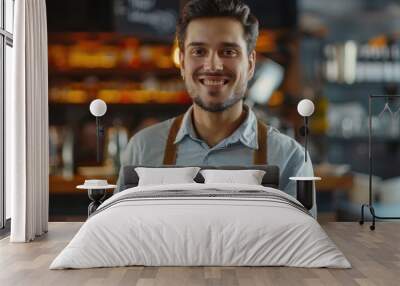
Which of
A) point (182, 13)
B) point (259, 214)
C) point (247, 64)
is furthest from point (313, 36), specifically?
point (259, 214)

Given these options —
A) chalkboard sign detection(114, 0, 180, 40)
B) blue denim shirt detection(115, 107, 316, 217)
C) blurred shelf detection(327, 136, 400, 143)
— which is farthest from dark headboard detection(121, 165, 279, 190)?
chalkboard sign detection(114, 0, 180, 40)

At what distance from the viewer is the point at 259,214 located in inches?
191

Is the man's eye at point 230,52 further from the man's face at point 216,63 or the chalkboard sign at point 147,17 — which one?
the chalkboard sign at point 147,17

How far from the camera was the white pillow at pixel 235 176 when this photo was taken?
22.1 feet

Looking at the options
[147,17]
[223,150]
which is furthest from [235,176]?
[147,17]

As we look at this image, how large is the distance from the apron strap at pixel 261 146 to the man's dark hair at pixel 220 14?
0.86 metres

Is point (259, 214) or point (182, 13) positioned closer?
point (259, 214)

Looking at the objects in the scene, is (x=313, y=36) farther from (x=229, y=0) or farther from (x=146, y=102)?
(x=146, y=102)

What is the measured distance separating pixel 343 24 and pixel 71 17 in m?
3.14

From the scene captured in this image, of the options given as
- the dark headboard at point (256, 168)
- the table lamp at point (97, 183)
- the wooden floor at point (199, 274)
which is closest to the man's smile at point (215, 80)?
the dark headboard at point (256, 168)

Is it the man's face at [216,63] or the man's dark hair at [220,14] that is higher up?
the man's dark hair at [220,14]

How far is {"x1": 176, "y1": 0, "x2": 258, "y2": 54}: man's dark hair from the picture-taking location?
7.38 m

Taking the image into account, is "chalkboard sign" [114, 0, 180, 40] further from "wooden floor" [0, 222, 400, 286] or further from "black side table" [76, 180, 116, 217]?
"wooden floor" [0, 222, 400, 286]

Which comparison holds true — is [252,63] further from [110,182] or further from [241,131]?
[110,182]
